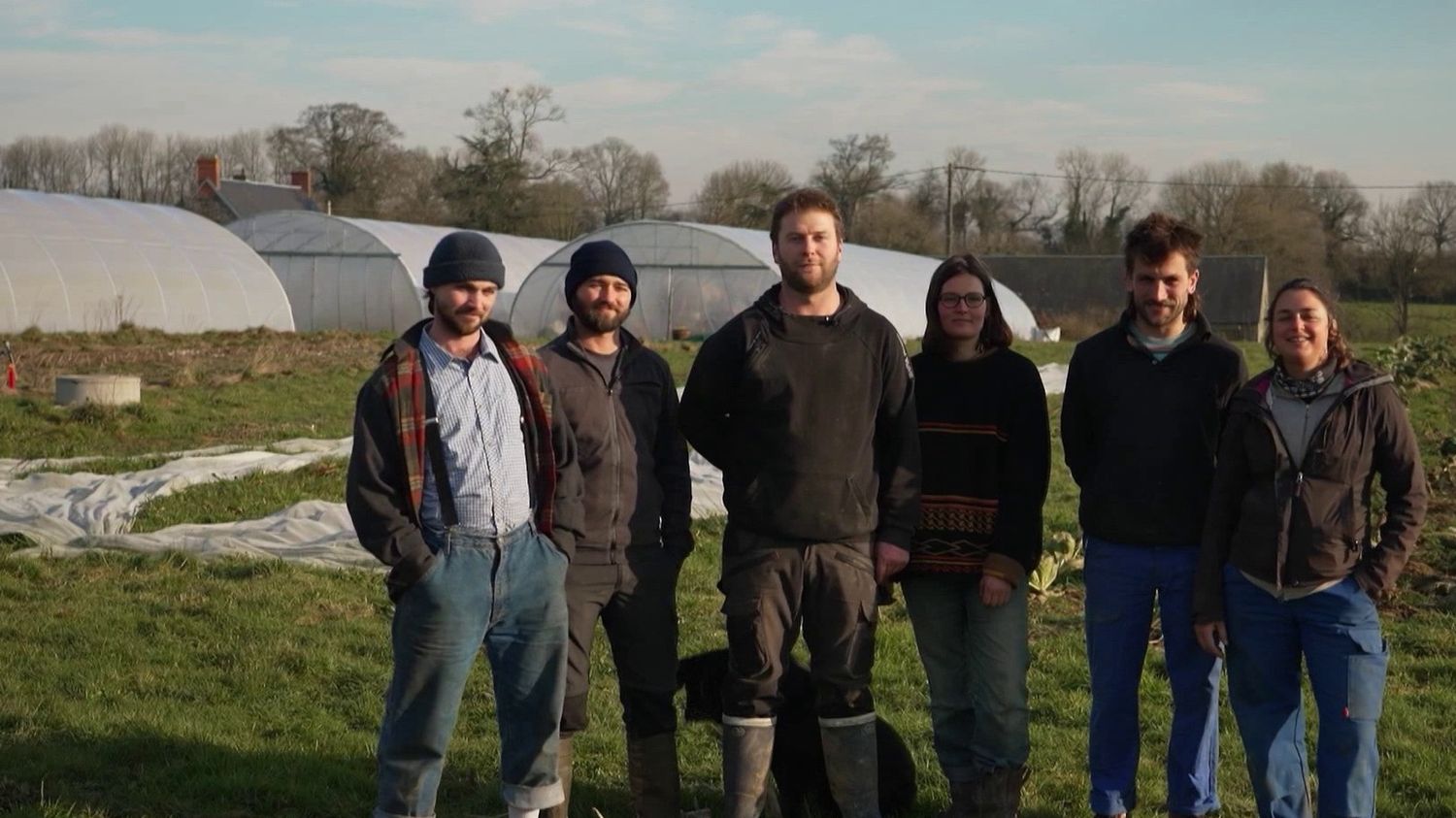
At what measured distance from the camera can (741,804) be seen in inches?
149

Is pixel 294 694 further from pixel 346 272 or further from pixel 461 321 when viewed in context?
pixel 346 272

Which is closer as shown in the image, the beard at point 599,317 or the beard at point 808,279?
the beard at point 808,279

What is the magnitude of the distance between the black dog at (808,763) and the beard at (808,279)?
3.82 ft

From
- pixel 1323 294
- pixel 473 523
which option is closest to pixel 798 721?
pixel 473 523

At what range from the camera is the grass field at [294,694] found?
14.3 feet

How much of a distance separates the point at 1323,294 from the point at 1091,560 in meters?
0.95

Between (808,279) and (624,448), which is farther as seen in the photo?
(624,448)

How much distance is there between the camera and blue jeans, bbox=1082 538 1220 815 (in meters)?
3.81

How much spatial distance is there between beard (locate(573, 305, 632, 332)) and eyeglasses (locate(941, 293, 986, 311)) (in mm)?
898

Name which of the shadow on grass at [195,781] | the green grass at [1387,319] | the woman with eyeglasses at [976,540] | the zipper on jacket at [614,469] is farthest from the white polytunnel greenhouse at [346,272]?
the woman with eyeglasses at [976,540]

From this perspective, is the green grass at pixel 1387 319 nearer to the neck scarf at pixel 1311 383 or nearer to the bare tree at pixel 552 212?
the bare tree at pixel 552 212

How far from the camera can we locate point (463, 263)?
3.49m

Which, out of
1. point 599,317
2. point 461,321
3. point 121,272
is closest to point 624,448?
point 599,317

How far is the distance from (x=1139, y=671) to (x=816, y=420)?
1.18 m
